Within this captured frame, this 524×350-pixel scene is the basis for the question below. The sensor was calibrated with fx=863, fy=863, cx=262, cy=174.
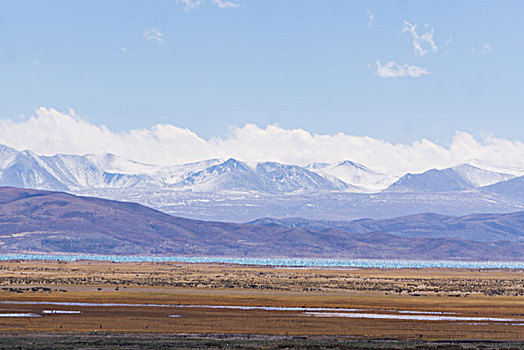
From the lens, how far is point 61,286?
110750 millimetres

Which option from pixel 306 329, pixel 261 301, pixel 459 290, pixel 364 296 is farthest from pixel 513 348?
pixel 459 290

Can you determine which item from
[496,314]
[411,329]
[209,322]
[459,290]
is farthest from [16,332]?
[459,290]

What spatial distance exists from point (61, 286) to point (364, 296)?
3915 centimetres

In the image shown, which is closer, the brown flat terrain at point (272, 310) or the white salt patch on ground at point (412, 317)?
the brown flat terrain at point (272, 310)

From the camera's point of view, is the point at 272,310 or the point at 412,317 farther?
the point at 272,310

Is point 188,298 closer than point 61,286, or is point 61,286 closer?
point 188,298

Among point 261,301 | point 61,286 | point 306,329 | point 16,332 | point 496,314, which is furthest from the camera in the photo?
point 61,286

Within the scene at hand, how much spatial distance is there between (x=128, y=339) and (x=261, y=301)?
114ft

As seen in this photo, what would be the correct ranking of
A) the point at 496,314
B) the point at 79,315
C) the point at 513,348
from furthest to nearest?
the point at 496,314, the point at 79,315, the point at 513,348

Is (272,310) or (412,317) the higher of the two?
(412,317)

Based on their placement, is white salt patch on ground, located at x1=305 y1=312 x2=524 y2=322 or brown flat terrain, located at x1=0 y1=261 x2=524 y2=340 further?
→ white salt patch on ground, located at x1=305 y1=312 x2=524 y2=322

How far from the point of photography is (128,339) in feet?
183

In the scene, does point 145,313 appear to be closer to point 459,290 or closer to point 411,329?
point 411,329

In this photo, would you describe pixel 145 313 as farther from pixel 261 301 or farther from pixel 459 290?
pixel 459 290
